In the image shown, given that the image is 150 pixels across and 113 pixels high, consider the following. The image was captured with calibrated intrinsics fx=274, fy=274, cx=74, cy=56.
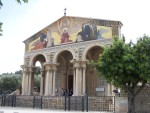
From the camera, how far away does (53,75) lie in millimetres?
32125

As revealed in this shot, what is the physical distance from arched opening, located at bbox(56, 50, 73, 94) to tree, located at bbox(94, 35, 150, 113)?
16.9 meters

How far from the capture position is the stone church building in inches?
1156

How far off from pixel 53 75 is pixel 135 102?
15425 millimetres

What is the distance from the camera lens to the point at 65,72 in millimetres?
35375

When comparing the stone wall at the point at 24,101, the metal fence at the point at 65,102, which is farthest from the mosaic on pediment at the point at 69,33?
the metal fence at the point at 65,102

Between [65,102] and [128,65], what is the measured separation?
5753mm

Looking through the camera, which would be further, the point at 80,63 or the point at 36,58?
the point at 36,58

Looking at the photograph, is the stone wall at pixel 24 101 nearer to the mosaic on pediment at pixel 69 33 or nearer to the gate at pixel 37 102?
the gate at pixel 37 102

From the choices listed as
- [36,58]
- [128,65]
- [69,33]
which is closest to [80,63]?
[69,33]

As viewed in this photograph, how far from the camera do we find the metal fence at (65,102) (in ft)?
63.1

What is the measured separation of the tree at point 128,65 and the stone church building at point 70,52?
8.83 m

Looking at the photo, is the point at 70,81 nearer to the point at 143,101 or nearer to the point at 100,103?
the point at 100,103

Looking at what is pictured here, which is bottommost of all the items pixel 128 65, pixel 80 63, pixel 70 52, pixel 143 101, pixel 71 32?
pixel 143 101

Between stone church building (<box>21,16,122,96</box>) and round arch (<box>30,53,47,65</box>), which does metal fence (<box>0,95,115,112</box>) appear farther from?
round arch (<box>30,53,47,65</box>)
